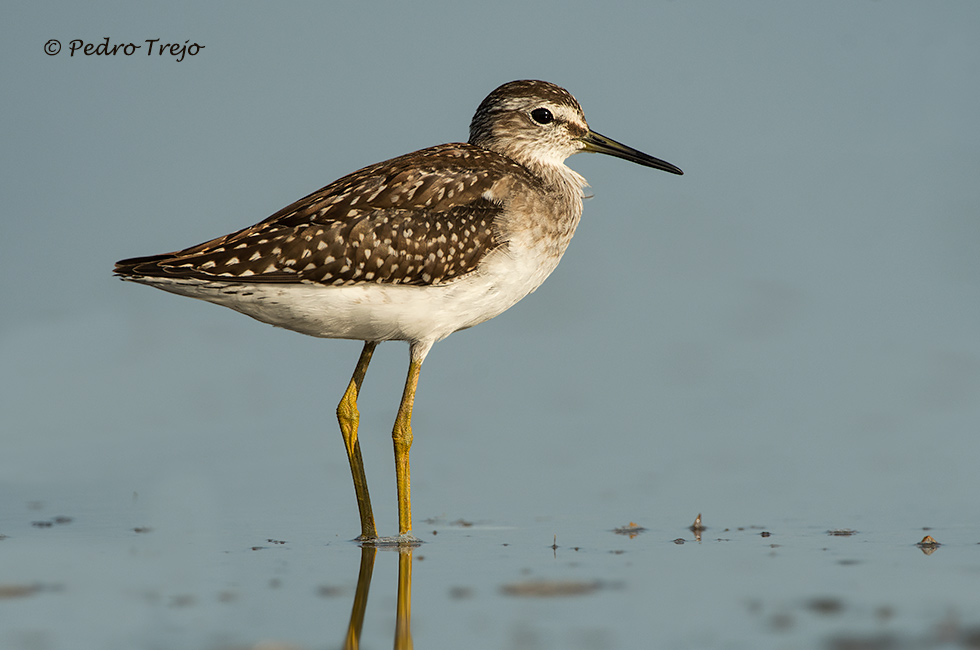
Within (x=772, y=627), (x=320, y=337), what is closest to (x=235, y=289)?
(x=320, y=337)

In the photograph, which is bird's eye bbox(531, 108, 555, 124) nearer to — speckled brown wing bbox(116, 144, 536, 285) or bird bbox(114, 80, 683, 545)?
bird bbox(114, 80, 683, 545)

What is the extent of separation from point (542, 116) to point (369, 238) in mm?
2942

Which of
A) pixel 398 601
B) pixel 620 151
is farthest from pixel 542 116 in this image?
pixel 398 601

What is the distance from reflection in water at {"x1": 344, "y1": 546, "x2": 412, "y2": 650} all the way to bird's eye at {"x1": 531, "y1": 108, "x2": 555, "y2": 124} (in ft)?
16.9

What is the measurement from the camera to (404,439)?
10953 millimetres

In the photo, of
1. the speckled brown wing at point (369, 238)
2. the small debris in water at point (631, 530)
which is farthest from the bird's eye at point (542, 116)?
the small debris in water at point (631, 530)

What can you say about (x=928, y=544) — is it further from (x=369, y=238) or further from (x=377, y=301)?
(x=369, y=238)

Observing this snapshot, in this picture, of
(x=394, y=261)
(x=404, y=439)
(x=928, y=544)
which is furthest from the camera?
(x=404, y=439)

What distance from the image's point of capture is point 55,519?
36.2ft

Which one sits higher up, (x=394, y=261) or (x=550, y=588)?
(x=394, y=261)

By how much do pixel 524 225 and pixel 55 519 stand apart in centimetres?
607

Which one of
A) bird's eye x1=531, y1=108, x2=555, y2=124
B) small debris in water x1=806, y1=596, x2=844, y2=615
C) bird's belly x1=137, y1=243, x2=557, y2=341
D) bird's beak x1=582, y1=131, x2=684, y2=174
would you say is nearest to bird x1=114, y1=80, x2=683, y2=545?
bird's belly x1=137, y1=243, x2=557, y2=341

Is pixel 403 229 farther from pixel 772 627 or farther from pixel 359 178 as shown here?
pixel 772 627

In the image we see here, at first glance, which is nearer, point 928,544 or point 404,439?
point 928,544
